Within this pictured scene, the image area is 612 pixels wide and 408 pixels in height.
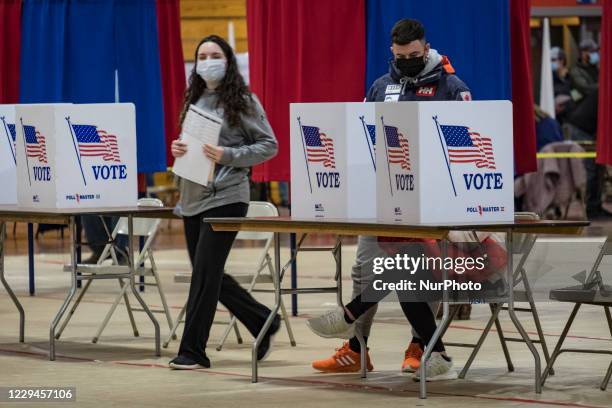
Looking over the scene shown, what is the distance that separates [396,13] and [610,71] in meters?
1.54

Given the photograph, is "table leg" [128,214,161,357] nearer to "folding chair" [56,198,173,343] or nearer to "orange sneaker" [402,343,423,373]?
"folding chair" [56,198,173,343]

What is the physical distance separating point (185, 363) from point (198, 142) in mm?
1085

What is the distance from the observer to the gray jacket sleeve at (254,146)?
7047mm

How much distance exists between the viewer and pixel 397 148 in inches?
245

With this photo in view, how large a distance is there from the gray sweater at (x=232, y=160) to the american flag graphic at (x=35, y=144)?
39.1 inches

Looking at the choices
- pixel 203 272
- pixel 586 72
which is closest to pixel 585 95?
pixel 586 72

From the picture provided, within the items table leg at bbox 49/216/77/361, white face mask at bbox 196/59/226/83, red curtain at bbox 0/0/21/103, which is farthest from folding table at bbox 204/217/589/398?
red curtain at bbox 0/0/21/103

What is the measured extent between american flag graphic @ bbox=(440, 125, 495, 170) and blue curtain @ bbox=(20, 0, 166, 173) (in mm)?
5247

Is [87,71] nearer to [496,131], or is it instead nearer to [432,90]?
[432,90]

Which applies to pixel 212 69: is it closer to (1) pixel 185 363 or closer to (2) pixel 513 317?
(1) pixel 185 363

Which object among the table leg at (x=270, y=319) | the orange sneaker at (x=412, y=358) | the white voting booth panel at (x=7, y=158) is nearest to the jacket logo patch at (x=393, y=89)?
the table leg at (x=270, y=319)

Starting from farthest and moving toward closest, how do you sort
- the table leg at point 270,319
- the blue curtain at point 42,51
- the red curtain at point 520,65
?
the blue curtain at point 42,51
the red curtain at point 520,65
the table leg at point 270,319

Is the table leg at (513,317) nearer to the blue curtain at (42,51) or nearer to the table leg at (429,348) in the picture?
the table leg at (429,348)

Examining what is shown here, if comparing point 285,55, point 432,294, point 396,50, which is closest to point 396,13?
point 285,55
